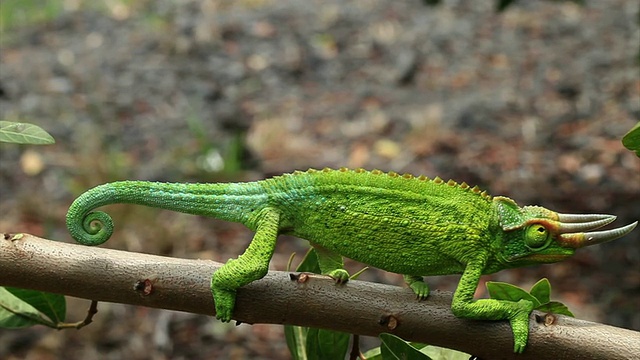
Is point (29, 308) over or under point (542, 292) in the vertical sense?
under

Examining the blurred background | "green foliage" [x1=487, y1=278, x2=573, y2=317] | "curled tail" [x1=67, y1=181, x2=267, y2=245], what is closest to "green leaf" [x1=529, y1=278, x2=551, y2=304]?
"green foliage" [x1=487, y1=278, x2=573, y2=317]

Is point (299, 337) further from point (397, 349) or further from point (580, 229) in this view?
point (580, 229)

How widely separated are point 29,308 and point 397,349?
0.93m

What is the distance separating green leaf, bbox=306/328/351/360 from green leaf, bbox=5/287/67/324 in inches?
23.8

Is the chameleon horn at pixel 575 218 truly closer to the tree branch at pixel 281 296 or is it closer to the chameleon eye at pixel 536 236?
the chameleon eye at pixel 536 236

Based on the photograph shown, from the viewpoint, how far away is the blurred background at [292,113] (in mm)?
4355

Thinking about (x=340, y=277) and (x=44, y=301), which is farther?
(x=44, y=301)

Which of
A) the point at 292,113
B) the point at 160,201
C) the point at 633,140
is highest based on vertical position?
the point at 292,113

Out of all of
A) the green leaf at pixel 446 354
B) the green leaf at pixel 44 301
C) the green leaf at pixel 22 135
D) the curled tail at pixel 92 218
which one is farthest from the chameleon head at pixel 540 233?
the green leaf at pixel 44 301

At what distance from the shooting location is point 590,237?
5.00 feet

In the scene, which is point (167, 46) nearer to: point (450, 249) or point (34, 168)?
point (34, 168)

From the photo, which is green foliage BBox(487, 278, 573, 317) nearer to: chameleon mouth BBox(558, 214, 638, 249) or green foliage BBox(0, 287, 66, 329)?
chameleon mouth BBox(558, 214, 638, 249)

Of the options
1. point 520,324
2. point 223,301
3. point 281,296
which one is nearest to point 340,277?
point 281,296

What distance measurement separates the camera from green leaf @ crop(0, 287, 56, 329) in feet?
6.15
